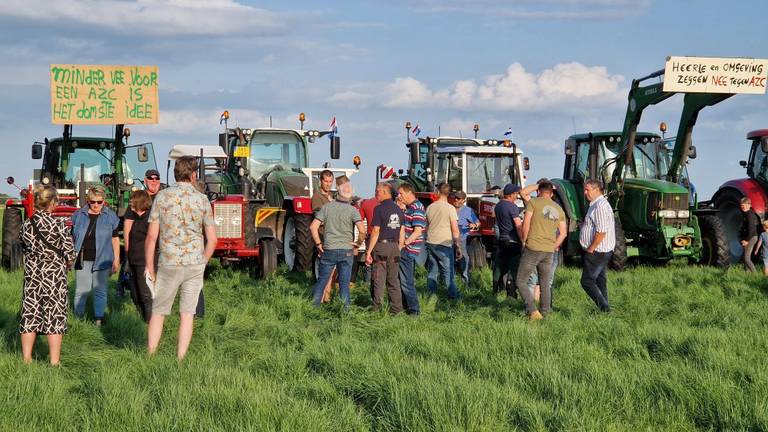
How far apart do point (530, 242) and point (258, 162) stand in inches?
325

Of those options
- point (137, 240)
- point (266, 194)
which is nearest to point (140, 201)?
point (137, 240)

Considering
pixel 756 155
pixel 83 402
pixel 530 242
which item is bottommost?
pixel 83 402

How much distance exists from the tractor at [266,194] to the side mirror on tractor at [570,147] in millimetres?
3777

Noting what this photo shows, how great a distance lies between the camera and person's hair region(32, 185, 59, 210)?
26.2 ft

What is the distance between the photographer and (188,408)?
6.05 m

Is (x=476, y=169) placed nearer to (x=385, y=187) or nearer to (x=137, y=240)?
(x=385, y=187)

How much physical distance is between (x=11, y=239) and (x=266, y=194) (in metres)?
4.28

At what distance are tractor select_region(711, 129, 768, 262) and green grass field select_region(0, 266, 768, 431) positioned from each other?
6.62m

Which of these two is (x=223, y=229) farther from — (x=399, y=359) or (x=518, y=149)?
(x=399, y=359)

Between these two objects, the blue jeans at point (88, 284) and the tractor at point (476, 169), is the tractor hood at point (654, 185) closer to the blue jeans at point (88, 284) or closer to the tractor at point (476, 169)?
the tractor at point (476, 169)

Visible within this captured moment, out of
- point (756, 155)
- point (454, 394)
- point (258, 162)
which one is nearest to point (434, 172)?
point (258, 162)

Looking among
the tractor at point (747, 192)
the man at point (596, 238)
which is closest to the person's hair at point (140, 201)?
the man at point (596, 238)

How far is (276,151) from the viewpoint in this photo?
1811 cm

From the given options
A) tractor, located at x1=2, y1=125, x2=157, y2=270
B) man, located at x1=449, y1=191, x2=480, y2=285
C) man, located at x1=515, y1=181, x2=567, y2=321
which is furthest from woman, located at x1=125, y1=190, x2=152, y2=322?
tractor, located at x1=2, y1=125, x2=157, y2=270
